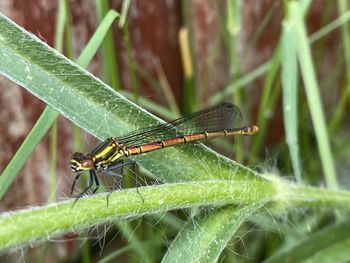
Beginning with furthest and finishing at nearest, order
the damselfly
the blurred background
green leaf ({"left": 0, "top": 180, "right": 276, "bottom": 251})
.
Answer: the blurred background, the damselfly, green leaf ({"left": 0, "top": 180, "right": 276, "bottom": 251})

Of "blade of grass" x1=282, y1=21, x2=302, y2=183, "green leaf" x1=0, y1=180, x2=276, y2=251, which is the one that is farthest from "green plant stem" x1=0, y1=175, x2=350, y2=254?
"blade of grass" x1=282, y1=21, x2=302, y2=183

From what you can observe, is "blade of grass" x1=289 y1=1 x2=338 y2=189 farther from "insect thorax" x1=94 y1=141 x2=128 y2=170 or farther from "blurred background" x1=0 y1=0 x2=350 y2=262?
"insect thorax" x1=94 y1=141 x2=128 y2=170

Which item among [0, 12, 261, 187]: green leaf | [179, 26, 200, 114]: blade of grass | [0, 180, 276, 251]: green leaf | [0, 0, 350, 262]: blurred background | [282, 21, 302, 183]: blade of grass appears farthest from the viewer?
[179, 26, 200, 114]: blade of grass

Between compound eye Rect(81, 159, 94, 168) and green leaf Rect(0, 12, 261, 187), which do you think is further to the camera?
compound eye Rect(81, 159, 94, 168)

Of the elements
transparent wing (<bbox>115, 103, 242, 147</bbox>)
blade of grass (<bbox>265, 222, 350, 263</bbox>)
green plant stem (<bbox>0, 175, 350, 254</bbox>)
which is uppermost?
transparent wing (<bbox>115, 103, 242, 147</bbox>)

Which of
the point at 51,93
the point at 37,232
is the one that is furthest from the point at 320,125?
the point at 37,232

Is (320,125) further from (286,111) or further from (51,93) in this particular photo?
(51,93)

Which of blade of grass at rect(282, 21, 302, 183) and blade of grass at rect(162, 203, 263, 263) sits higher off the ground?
blade of grass at rect(282, 21, 302, 183)

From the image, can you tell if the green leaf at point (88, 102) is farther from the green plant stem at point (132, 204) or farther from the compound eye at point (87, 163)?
the compound eye at point (87, 163)
